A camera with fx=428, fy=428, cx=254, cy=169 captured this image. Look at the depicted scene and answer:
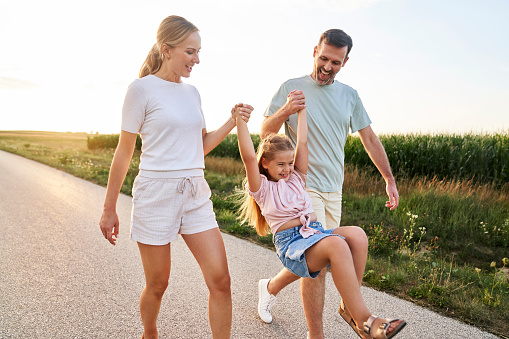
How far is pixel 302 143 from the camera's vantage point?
316cm

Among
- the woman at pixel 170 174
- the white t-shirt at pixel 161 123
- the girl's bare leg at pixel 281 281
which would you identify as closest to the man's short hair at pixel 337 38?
the woman at pixel 170 174

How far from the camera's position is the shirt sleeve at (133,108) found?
102 inches

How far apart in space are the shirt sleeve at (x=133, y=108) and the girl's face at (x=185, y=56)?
0.25 meters

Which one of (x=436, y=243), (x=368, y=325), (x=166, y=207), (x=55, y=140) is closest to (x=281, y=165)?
(x=166, y=207)

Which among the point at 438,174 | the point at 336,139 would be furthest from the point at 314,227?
the point at 438,174

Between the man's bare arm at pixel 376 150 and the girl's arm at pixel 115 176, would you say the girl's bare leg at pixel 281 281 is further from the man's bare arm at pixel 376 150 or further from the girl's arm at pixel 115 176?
the girl's arm at pixel 115 176

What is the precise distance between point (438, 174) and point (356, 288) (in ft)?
Answer: 34.1

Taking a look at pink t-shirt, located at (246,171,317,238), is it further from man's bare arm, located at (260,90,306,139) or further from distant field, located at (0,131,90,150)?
distant field, located at (0,131,90,150)

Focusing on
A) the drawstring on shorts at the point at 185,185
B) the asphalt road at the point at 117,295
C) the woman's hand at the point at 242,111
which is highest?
the woman's hand at the point at 242,111

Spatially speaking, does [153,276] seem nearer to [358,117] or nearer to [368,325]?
[368,325]

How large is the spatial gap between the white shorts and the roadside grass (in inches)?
108

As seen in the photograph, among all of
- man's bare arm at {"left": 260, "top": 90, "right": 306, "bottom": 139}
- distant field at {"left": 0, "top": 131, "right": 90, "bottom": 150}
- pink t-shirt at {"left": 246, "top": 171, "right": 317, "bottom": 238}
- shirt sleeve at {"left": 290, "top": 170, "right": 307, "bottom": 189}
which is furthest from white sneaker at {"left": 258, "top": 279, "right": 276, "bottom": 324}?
distant field at {"left": 0, "top": 131, "right": 90, "bottom": 150}

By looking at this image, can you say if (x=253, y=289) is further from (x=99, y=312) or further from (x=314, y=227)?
(x=314, y=227)

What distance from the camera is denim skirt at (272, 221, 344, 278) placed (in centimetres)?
258
